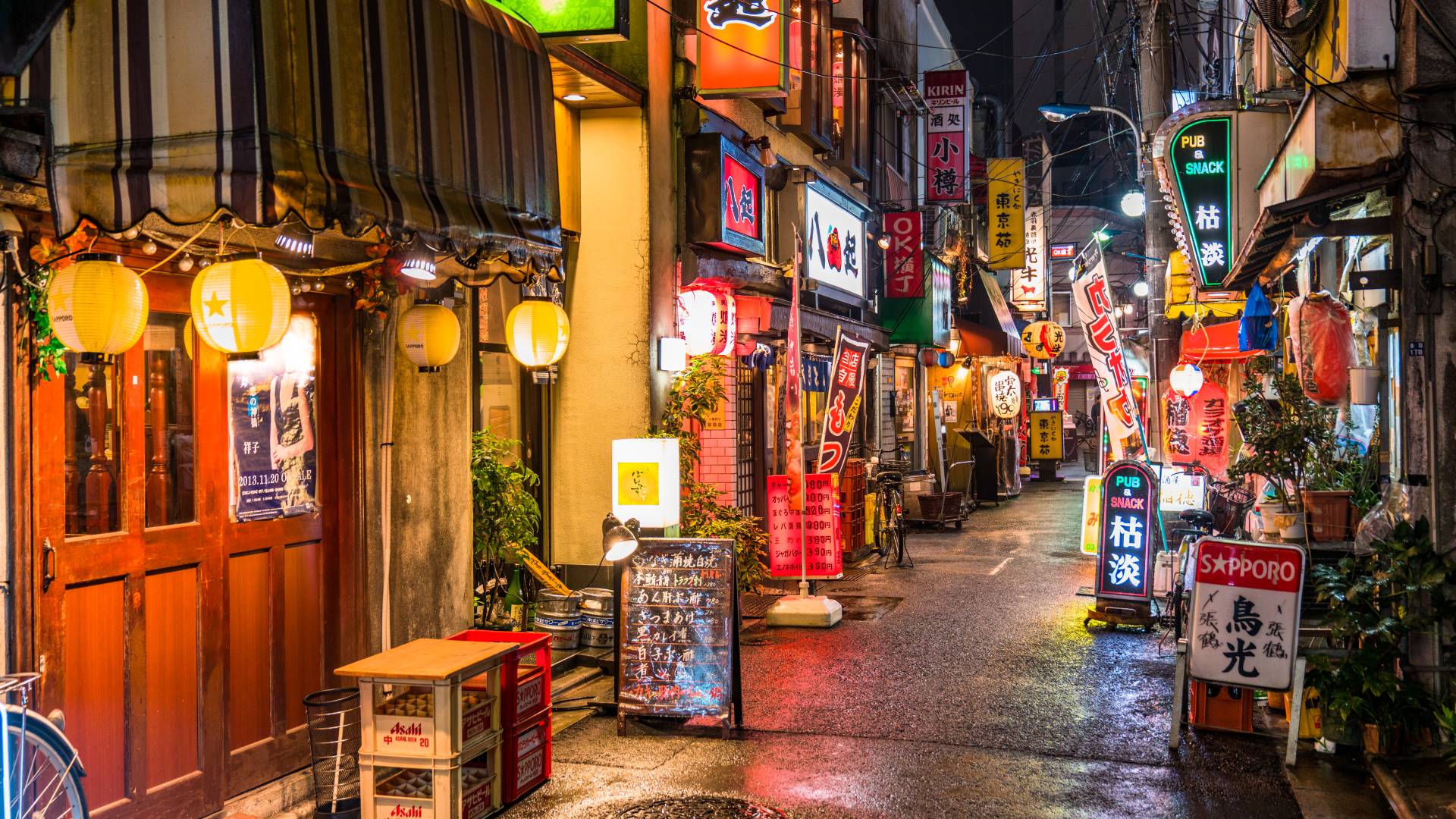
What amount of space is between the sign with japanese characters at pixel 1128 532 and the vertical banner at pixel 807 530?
3.33m

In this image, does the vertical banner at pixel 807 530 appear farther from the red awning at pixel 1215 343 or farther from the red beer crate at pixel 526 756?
the red awning at pixel 1215 343

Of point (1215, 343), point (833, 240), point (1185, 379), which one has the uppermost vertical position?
point (833, 240)

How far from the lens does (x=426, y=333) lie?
8.52 m

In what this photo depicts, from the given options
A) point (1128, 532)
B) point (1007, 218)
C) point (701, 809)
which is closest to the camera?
point (701, 809)

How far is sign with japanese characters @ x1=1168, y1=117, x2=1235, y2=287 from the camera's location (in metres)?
13.6

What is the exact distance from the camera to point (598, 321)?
1366 cm

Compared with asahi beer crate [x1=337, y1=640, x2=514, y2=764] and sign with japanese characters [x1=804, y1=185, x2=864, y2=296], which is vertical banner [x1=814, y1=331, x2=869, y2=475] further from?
asahi beer crate [x1=337, y1=640, x2=514, y2=764]

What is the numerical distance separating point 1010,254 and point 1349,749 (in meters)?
24.0

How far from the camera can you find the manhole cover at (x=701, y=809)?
7.43 metres

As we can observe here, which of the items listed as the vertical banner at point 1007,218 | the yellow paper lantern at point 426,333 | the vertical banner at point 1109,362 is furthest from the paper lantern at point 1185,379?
the yellow paper lantern at point 426,333

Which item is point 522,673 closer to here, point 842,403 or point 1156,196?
point 842,403

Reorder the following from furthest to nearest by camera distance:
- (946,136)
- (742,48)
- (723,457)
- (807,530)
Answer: (946,136) → (723,457) → (807,530) → (742,48)

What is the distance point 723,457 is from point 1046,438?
26672 millimetres

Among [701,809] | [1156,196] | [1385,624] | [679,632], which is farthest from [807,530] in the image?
[1156,196]
